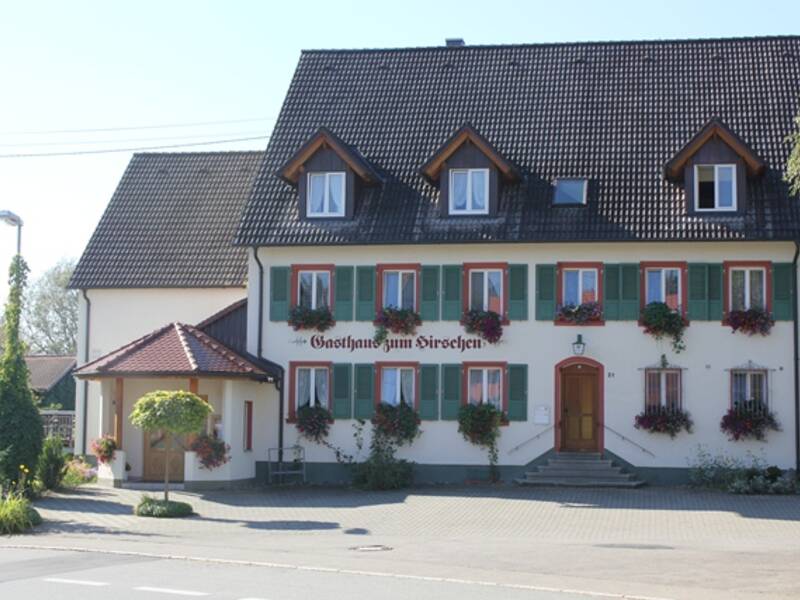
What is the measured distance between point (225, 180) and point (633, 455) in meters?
15.9

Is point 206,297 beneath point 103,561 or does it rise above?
above

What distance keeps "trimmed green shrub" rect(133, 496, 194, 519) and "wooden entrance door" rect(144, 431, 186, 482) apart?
20.4 ft

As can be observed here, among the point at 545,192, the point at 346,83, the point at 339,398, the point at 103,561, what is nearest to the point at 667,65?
the point at 545,192

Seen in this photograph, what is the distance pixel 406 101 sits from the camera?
37.9 meters

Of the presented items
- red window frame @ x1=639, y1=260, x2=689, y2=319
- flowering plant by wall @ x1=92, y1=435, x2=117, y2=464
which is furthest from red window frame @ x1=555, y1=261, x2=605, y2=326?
flowering plant by wall @ x1=92, y1=435, x2=117, y2=464

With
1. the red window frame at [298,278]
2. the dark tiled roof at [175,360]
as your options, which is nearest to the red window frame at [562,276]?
the red window frame at [298,278]

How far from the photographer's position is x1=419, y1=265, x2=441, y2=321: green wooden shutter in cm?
3431

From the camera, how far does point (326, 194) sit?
3531 centimetres

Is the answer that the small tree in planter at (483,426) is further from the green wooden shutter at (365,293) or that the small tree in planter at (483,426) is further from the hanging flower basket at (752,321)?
the hanging flower basket at (752,321)

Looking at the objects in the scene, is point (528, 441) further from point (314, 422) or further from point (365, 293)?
point (365, 293)

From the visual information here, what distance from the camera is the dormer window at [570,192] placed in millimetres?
34188

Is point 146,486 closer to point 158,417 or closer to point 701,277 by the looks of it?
point 158,417

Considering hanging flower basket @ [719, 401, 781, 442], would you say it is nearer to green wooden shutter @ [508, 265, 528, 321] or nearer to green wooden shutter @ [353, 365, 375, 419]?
green wooden shutter @ [508, 265, 528, 321]

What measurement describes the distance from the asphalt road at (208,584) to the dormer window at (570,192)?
17.5 metres
